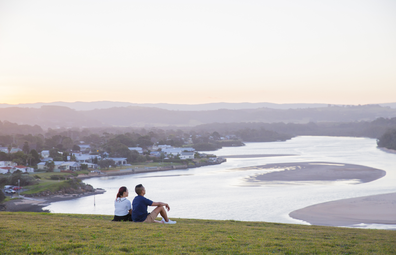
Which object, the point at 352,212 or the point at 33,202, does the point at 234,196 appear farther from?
the point at 33,202

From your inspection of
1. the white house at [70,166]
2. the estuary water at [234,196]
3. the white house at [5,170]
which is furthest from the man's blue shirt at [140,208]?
the white house at [70,166]

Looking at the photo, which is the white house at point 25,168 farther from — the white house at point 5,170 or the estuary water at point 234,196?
the estuary water at point 234,196

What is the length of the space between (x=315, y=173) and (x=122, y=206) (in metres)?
30.9

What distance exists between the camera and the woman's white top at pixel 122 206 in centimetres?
696

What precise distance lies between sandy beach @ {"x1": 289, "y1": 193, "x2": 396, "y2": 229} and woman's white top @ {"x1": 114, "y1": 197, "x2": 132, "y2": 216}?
1170 cm

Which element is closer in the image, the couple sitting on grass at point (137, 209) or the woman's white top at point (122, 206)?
the couple sitting on grass at point (137, 209)

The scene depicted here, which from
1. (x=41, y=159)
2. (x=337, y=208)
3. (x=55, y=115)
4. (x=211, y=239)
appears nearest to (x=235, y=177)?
(x=337, y=208)

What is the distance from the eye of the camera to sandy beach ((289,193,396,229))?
1672 centimetres

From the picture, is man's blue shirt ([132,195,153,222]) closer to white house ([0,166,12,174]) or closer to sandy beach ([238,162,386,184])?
sandy beach ([238,162,386,184])

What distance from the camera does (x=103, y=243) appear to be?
199 inches

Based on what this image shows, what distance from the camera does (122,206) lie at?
7.04 m

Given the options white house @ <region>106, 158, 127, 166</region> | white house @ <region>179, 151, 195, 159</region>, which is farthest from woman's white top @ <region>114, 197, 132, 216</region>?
white house @ <region>179, 151, 195, 159</region>

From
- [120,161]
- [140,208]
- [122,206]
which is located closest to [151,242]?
[140,208]

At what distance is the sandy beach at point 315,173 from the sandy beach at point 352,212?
30.2 feet
